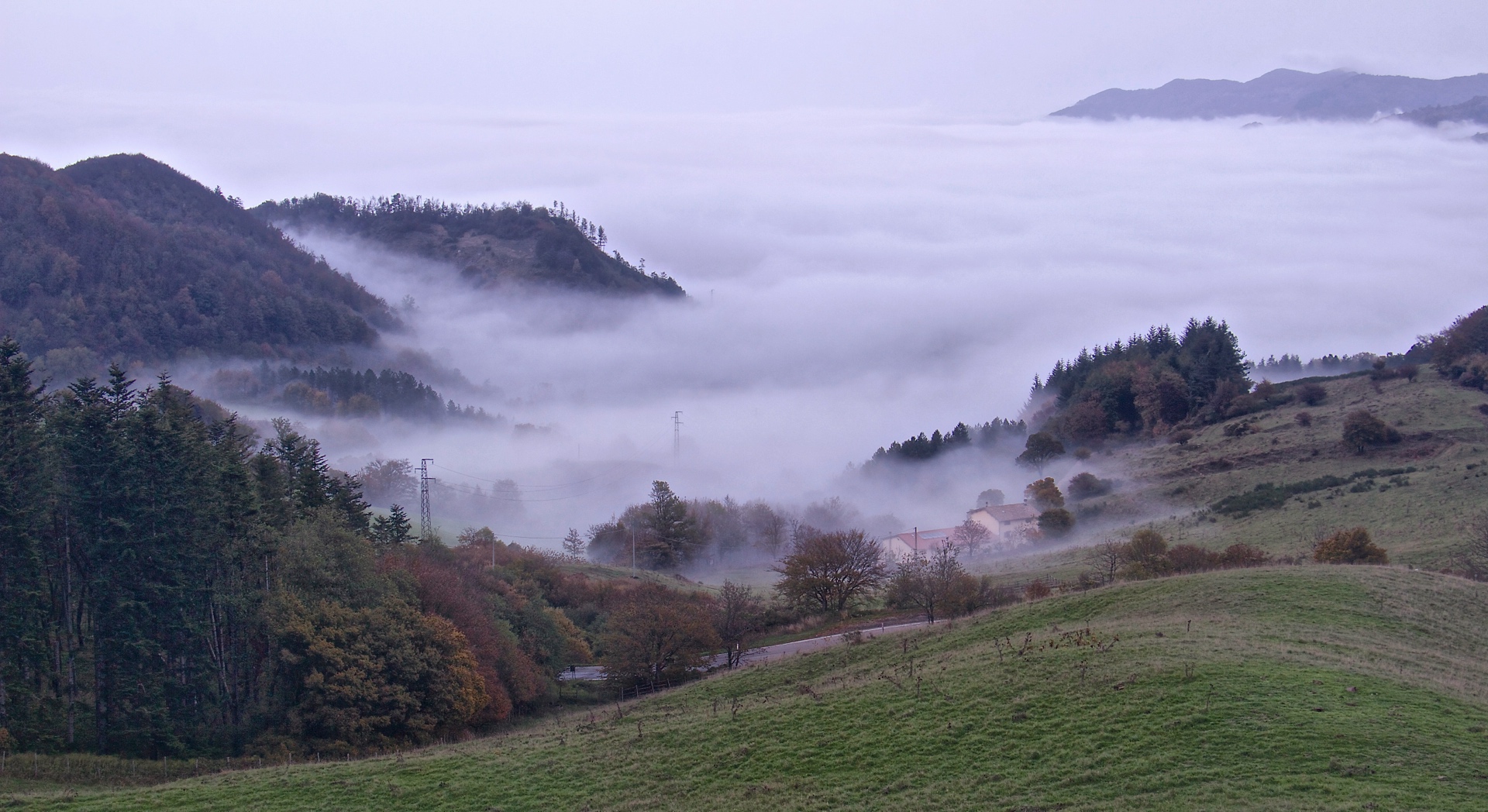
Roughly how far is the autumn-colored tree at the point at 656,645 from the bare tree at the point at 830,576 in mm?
13515

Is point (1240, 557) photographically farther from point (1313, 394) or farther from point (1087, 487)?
point (1313, 394)

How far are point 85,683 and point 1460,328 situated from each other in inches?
5084

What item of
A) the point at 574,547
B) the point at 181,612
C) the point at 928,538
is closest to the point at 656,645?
the point at 181,612

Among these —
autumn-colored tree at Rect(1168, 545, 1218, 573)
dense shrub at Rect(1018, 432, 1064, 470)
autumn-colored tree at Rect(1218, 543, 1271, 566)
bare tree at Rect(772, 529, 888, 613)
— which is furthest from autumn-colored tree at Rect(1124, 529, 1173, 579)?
dense shrub at Rect(1018, 432, 1064, 470)

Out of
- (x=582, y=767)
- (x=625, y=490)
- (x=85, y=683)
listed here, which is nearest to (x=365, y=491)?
Result: (x=625, y=490)

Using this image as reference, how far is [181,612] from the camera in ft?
123

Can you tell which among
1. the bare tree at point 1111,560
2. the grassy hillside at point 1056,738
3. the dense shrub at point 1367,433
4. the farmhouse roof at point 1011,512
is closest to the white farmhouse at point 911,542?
the farmhouse roof at point 1011,512

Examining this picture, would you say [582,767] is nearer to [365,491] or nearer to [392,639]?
[392,639]

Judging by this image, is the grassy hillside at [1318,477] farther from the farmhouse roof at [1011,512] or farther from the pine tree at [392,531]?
the pine tree at [392,531]

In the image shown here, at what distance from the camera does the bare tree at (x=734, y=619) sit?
2090 inches

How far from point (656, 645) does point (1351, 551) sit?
119 feet

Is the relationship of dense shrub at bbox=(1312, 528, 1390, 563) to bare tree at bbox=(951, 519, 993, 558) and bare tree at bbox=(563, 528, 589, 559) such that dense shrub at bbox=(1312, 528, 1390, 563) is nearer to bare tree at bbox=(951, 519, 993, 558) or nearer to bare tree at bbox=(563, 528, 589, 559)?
bare tree at bbox=(951, 519, 993, 558)

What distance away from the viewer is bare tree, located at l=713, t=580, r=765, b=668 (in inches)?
2090

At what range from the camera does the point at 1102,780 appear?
20875mm
